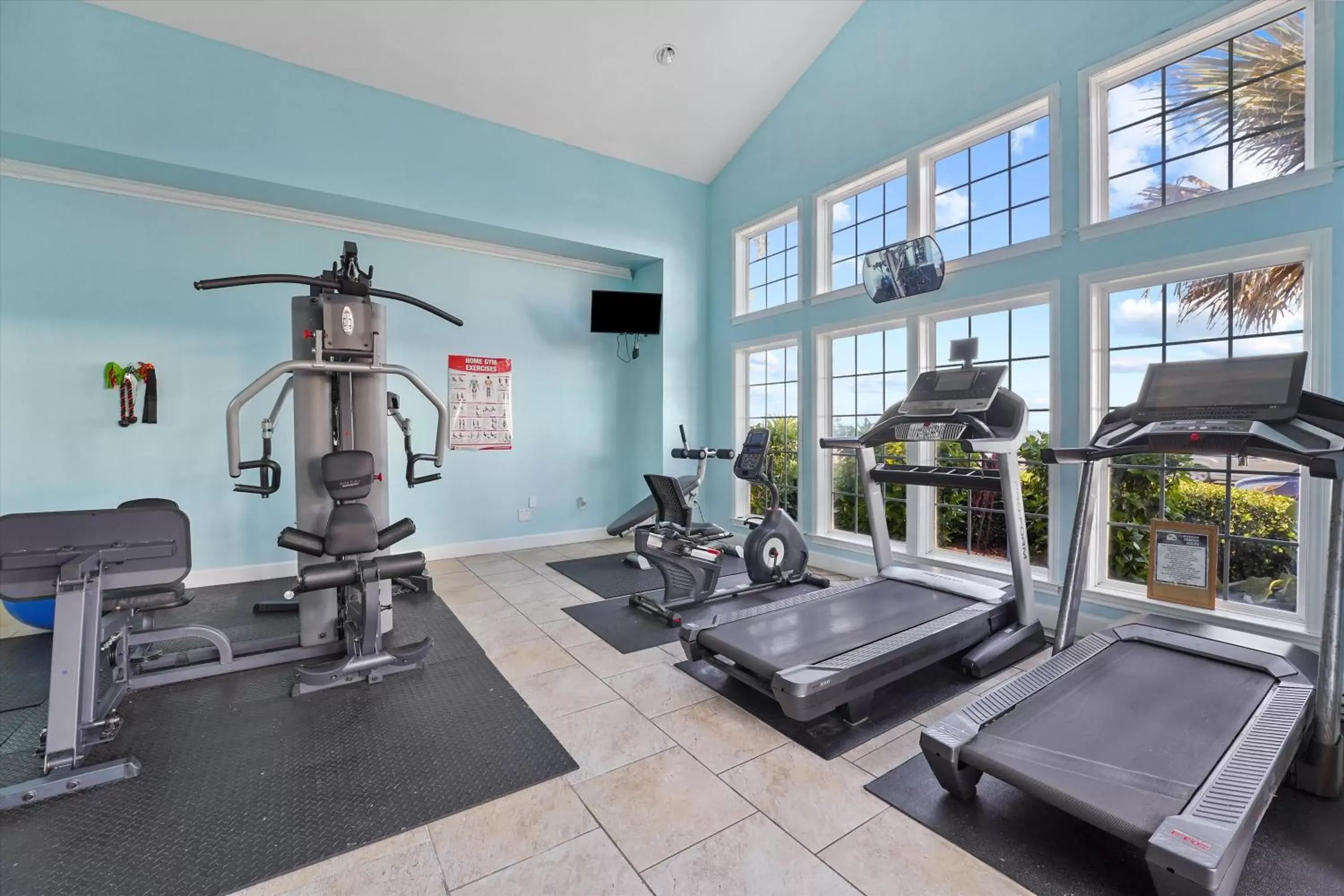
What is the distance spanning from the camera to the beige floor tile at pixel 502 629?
347 centimetres

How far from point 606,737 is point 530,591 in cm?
227

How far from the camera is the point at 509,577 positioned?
16.1ft

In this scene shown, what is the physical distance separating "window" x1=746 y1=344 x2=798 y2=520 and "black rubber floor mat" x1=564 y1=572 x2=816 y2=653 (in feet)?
4.41

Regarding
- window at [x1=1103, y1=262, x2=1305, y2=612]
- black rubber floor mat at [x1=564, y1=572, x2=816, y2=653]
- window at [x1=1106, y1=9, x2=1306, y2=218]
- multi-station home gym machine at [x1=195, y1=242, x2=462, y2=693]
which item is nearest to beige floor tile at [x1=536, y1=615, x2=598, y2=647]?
black rubber floor mat at [x1=564, y1=572, x2=816, y2=653]

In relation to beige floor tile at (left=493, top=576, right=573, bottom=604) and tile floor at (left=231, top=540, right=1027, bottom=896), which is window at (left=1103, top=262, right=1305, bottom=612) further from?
beige floor tile at (left=493, top=576, right=573, bottom=604)

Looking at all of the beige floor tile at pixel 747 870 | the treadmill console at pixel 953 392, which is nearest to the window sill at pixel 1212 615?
the treadmill console at pixel 953 392

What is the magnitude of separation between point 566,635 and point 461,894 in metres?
1.97

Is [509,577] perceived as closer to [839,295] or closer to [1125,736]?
[839,295]

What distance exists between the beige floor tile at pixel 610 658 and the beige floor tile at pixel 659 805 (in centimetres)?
85

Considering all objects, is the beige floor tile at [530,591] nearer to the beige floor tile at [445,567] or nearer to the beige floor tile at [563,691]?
the beige floor tile at [445,567]

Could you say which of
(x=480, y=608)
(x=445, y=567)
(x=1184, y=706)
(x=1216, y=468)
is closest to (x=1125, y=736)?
→ (x=1184, y=706)

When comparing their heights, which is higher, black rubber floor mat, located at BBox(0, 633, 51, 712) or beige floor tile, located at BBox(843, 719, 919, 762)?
black rubber floor mat, located at BBox(0, 633, 51, 712)

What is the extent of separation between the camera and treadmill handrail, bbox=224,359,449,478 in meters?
2.80

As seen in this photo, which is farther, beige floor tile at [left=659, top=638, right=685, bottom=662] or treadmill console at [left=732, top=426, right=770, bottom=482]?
treadmill console at [left=732, top=426, right=770, bottom=482]
